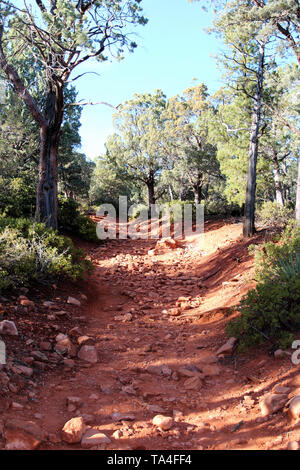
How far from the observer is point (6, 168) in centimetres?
1230

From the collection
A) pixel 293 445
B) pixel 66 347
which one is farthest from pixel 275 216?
pixel 293 445

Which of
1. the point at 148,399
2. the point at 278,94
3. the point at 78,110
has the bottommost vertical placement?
the point at 148,399

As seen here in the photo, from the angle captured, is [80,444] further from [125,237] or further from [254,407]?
[125,237]

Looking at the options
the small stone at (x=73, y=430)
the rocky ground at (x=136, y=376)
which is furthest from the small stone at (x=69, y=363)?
the small stone at (x=73, y=430)

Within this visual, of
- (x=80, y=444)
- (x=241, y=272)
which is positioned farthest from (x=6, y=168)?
(x=80, y=444)

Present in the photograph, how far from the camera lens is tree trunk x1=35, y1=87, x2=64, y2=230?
821cm

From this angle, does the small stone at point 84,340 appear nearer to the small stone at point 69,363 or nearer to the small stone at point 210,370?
the small stone at point 69,363

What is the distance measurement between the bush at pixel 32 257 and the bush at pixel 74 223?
4952 mm

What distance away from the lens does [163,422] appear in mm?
2863

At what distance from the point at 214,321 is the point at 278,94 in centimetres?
898

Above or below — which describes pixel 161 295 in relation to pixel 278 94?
below

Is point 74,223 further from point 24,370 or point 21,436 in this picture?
point 21,436

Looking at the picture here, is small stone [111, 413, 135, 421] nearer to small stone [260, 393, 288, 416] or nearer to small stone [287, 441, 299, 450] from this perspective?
small stone [260, 393, 288, 416]

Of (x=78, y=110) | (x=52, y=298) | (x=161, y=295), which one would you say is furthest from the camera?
(x=78, y=110)
